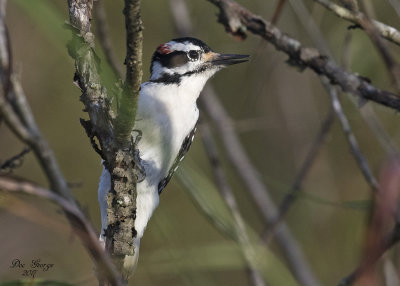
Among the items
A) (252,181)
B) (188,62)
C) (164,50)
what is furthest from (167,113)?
(252,181)

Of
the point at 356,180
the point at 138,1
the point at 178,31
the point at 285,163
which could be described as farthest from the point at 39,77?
the point at 138,1

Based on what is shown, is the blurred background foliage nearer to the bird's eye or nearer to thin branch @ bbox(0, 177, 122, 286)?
the bird's eye

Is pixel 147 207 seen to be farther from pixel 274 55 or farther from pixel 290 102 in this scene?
pixel 290 102

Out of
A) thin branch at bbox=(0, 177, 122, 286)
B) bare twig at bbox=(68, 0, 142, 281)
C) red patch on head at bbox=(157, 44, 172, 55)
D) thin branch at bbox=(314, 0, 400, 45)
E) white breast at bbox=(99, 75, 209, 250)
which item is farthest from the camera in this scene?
red patch on head at bbox=(157, 44, 172, 55)

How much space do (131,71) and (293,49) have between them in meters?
0.94

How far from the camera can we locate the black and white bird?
11.1 feet

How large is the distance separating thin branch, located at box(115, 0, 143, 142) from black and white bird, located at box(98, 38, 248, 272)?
137 cm

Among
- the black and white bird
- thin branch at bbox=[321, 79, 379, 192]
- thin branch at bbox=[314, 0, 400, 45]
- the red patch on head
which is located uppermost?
thin branch at bbox=[314, 0, 400, 45]

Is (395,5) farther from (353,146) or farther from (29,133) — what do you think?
(29,133)

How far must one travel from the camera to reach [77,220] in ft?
3.23

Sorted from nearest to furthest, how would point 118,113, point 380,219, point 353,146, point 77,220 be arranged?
point 380,219 → point 77,220 → point 118,113 → point 353,146

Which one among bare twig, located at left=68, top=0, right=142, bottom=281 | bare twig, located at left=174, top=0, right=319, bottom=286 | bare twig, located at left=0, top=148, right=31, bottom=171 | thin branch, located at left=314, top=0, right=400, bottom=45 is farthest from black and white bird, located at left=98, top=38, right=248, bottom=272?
thin branch, located at left=314, top=0, right=400, bottom=45

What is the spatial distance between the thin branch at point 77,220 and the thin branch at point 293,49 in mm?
1469

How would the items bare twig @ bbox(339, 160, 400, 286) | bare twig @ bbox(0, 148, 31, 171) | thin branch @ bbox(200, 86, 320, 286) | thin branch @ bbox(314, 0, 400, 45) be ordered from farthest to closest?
thin branch @ bbox(200, 86, 320, 286) < thin branch @ bbox(314, 0, 400, 45) < bare twig @ bbox(0, 148, 31, 171) < bare twig @ bbox(339, 160, 400, 286)
